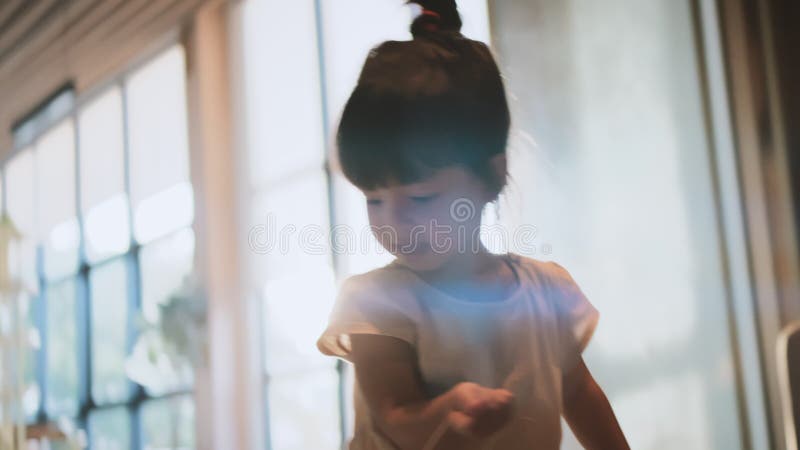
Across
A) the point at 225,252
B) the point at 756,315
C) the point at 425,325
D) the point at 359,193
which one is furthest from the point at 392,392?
the point at 225,252

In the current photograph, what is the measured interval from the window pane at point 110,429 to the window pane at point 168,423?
0.11 ft

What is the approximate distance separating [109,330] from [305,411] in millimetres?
400

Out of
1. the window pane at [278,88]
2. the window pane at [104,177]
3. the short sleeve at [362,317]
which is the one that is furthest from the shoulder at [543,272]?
the window pane at [104,177]

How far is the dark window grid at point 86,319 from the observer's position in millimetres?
1034

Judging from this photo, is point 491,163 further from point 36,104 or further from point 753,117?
point 36,104

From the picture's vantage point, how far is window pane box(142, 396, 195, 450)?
0.97 m

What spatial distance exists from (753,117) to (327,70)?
15.8 inches

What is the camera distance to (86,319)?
1140 millimetres

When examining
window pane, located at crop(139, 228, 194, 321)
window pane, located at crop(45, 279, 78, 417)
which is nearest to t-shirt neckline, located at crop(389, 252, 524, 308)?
window pane, located at crop(139, 228, 194, 321)

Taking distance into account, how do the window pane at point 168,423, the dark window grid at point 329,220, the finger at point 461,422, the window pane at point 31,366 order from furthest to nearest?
the window pane at point 31,366 → the window pane at point 168,423 → the dark window grid at point 329,220 → the finger at point 461,422

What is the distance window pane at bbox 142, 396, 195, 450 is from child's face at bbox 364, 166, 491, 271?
0.47 metres

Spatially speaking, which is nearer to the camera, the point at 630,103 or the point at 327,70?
the point at 630,103

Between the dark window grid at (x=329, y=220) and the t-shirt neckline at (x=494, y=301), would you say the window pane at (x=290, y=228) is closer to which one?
the dark window grid at (x=329, y=220)

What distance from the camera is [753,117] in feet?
1.92
